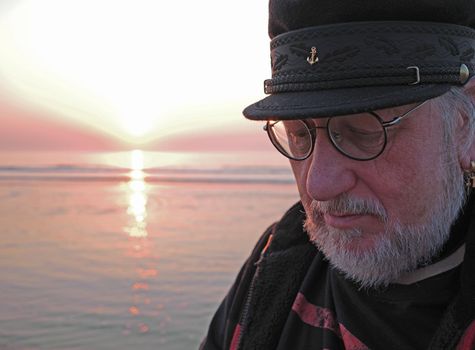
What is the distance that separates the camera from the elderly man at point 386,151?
147 centimetres

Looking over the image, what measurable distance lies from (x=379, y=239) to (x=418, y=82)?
399 mm

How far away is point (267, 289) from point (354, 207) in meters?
0.48

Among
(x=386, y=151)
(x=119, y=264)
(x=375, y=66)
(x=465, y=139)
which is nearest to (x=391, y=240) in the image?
(x=386, y=151)

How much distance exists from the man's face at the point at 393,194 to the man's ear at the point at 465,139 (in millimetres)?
31

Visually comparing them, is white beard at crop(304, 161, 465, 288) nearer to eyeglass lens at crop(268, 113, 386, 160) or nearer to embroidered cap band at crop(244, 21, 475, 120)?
eyeglass lens at crop(268, 113, 386, 160)

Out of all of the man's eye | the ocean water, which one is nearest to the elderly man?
the man's eye

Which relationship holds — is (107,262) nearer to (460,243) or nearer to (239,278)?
(239,278)

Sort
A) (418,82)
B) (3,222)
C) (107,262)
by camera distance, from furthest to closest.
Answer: (3,222)
(107,262)
(418,82)

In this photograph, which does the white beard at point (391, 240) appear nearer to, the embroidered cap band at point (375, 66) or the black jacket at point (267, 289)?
the black jacket at point (267, 289)

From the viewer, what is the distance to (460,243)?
160cm

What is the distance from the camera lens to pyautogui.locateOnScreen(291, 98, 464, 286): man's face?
152 cm

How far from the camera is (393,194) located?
5.03ft

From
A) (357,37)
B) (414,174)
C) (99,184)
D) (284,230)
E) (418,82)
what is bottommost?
(99,184)

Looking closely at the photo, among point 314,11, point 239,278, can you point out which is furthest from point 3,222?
point 314,11
